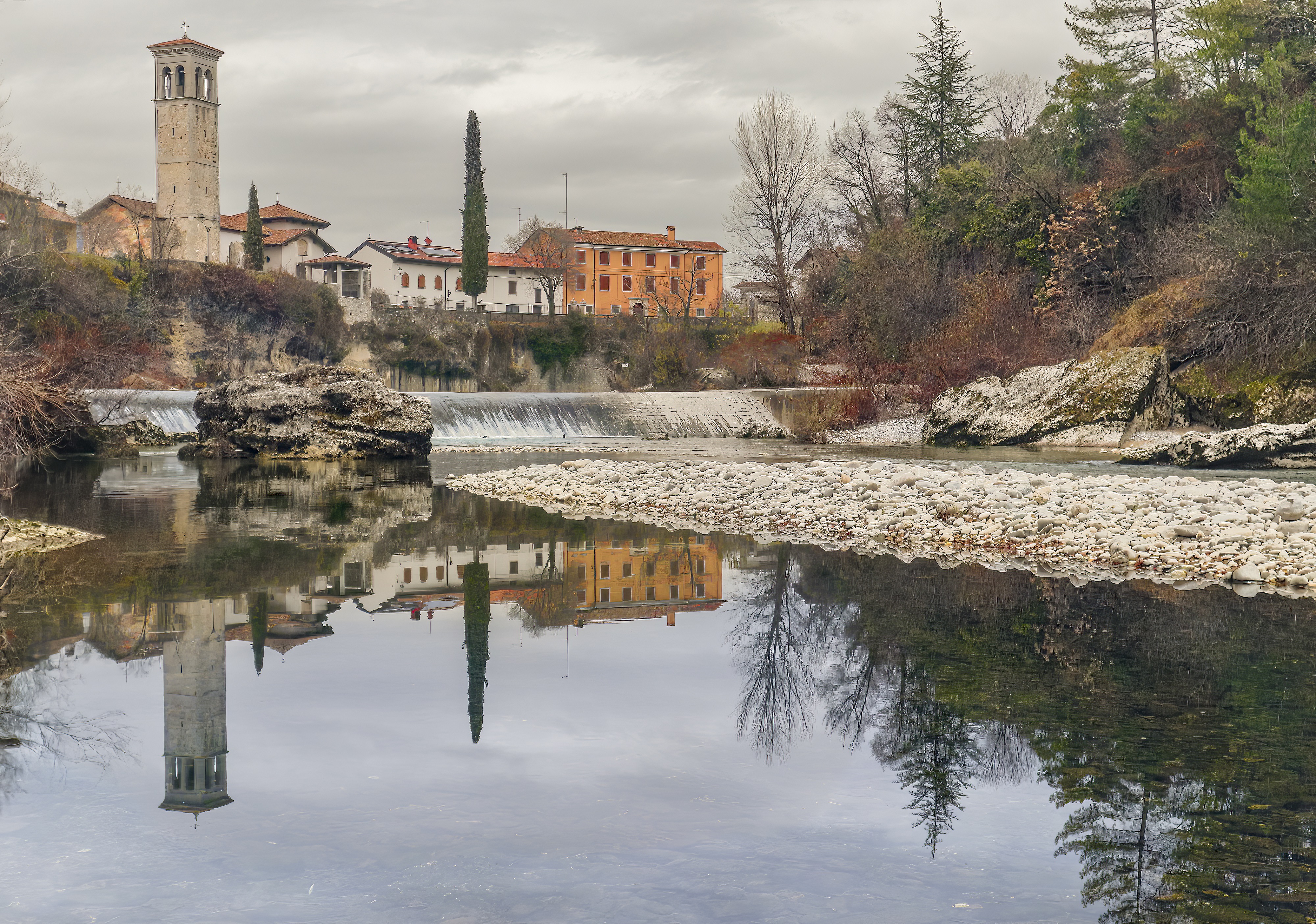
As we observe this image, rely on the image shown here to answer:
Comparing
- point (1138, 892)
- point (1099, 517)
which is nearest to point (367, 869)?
point (1138, 892)

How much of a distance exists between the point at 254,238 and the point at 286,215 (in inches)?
Result: 404

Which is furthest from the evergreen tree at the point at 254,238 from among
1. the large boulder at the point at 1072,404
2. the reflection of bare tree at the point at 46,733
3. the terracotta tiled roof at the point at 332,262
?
the reflection of bare tree at the point at 46,733

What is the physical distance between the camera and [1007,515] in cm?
1184

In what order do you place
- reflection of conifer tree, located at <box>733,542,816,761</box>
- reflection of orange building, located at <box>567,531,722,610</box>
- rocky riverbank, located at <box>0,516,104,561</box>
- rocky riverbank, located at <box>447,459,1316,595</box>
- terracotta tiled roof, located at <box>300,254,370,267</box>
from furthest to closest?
terracotta tiled roof, located at <box>300,254,370,267</box>, rocky riverbank, located at <box>0,516,104,561</box>, rocky riverbank, located at <box>447,459,1316,595</box>, reflection of orange building, located at <box>567,531,722,610</box>, reflection of conifer tree, located at <box>733,542,816,761</box>

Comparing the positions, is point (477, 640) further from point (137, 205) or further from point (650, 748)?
point (137, 205)

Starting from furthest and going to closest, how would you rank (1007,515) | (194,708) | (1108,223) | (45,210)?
1. (45,210)
2. (1108,223)
3. (1007,515)
4. (194,708)

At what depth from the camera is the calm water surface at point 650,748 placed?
12.3ft

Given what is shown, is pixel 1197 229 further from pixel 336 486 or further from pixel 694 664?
pixel 694 664

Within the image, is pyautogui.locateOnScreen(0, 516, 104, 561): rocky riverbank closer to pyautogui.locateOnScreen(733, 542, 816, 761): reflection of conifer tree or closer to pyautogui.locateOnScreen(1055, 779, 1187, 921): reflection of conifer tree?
pyautogui.locateOnScreen(733, 542, 816, 761): reflection of conifer tree

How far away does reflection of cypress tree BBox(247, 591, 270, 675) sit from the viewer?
22.3 feet

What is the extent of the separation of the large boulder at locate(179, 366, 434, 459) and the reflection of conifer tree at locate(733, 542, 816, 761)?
16061 mm

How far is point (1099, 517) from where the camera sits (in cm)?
1141

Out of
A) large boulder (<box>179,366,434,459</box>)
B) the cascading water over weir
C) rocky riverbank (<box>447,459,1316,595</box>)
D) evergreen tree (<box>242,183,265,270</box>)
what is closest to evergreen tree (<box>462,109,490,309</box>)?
evergreen tree (<box>242,183,265,270</box>)

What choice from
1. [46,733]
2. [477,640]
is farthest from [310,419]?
[46,733]
